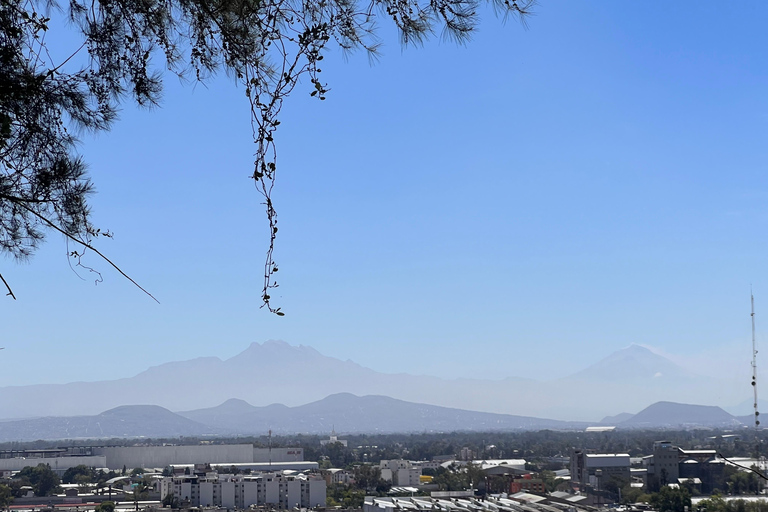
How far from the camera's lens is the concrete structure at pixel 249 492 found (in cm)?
1900

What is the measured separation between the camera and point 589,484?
71.7 ft

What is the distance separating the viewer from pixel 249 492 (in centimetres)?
1956

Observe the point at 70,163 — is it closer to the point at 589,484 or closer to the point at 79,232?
the point at 79,232

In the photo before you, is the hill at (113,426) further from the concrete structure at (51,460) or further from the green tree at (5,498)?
the green tree at (5,498)

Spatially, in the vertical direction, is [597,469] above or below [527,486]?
above

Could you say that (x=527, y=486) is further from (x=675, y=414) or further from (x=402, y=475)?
(x=675, y=414)

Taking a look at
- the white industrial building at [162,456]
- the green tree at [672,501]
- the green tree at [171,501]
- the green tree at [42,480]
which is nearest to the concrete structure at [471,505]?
the green tree at [672,501]

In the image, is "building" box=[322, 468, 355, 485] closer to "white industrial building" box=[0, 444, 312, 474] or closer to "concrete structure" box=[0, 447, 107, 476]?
"white industrial building" box=[0, 444, 312, 474]

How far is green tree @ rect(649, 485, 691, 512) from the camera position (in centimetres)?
1521

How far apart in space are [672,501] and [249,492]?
30.6 ft

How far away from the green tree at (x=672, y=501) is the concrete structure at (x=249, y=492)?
281 inches

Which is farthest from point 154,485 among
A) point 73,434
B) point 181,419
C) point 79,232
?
point 181,419

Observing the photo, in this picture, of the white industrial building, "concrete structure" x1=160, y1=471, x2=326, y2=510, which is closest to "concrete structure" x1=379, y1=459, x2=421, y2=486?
"concrete structure" x1=160, y1=471, x2=326, y2=510

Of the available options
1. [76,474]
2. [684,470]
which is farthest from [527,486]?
[76,474]
